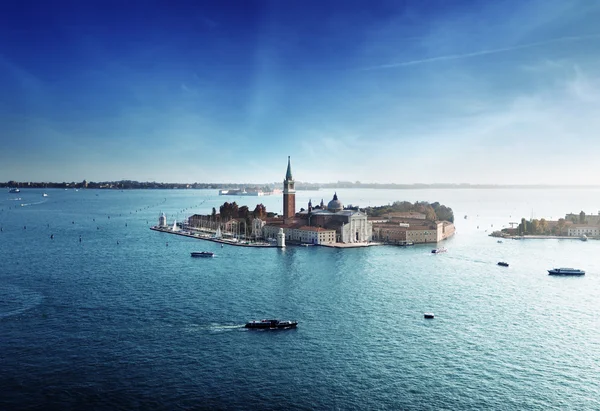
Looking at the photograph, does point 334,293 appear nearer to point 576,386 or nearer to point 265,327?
point 265,327

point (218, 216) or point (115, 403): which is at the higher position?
point (218, 216)

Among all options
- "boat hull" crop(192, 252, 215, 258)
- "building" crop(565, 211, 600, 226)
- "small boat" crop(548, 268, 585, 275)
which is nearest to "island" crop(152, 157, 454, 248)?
"boat hull" crop(192, 252, 215, 258)

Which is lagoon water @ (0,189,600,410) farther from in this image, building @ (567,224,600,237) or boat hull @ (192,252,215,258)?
building @ (567,224,600,237)

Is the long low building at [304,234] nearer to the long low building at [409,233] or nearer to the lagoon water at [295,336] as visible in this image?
the long low building at [409,233]

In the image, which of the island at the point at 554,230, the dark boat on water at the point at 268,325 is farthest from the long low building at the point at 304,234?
the dark boat on water at the point at 268,325

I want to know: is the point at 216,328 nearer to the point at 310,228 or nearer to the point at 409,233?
the point at 310,228

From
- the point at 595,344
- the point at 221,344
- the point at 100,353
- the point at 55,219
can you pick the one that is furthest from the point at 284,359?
the point at 55,219

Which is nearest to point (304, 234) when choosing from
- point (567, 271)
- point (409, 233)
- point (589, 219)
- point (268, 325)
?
point (409, 233)
